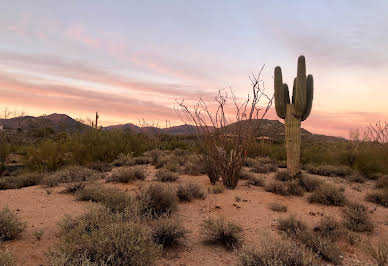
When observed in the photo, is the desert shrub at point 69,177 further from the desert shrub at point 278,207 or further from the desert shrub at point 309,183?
the desert shrub at point 309,183

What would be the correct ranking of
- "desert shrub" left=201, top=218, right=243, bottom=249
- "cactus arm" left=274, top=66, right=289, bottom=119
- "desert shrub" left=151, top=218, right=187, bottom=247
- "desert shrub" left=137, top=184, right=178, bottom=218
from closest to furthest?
1. "desert shrub" left=151, top=218, right=187, bottom=247
2. "desert shrub" left=201, top=218, right=243, bottom=249
3. "desert shrub" left=137, top=184, right=178, bottom=218
4. "cactus arm" left=274, top=66, right=289, bottom=119

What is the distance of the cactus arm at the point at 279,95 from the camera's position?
9.77 m

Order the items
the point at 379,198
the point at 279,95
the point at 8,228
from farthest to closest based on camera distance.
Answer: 1. the point at 279,95
2. the point at 379,198
3. the point at 8,228

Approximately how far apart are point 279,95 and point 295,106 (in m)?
0.78

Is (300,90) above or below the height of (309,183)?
above

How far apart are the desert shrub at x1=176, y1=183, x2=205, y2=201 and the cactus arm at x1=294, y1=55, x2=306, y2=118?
4400 mm

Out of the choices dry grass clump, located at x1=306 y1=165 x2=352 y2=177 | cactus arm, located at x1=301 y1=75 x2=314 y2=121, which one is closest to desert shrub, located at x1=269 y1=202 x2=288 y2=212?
cactus arm, located at x1=301 y1=75 x2=314 y2=121

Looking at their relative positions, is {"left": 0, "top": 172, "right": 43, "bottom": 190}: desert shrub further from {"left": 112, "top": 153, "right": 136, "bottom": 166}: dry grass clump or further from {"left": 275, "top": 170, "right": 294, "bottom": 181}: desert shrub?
{"left": 275, "top": 170, "right": 294, "bottom": 181}: desert shrub

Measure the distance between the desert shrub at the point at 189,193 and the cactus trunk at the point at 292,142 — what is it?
3701 mm

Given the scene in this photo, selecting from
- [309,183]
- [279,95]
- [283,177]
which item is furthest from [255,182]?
[279,95]

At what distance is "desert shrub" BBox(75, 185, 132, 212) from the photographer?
5.16 meters

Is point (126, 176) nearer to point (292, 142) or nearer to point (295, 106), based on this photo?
point (292, 142)

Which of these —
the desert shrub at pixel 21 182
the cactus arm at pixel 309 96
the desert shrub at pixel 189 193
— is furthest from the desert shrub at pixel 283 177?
the desert shrub at pixel 21 182

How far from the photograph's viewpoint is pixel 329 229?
17.0ft
